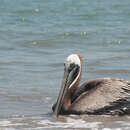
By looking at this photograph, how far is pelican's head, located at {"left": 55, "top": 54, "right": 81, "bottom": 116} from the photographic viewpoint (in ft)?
22.3

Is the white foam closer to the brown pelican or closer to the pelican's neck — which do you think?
the brown pelican

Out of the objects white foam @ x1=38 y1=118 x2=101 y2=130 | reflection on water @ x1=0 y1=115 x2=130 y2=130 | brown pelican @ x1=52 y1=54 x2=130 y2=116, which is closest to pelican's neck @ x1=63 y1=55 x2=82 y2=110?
brown pelican @ x1=52 y1=54 x2=130 y2=116

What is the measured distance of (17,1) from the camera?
2789 cm

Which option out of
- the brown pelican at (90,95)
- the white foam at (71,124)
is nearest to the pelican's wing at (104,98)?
the brown pelican at (90,95)

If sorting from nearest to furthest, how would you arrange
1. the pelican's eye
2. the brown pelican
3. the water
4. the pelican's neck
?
the water < the brown pelican < the pelican's eye < the pelican's neck

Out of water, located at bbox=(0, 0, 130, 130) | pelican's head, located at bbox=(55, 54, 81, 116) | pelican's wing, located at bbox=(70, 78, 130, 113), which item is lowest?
water, located at bbox=(0, 0, 130, 130)

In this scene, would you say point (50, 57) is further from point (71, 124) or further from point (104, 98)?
point (71, 124)

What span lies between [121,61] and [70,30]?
553cm

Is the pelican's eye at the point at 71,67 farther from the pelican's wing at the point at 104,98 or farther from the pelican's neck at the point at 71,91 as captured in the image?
the pelican's wing at the point at 104,98

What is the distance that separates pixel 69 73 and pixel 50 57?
430 cm

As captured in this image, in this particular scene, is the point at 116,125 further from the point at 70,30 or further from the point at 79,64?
the point at 70,30

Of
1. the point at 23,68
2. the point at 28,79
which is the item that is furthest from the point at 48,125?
the point at 23,68

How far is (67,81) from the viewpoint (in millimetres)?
6883

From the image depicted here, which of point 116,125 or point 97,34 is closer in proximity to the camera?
point 116,125
